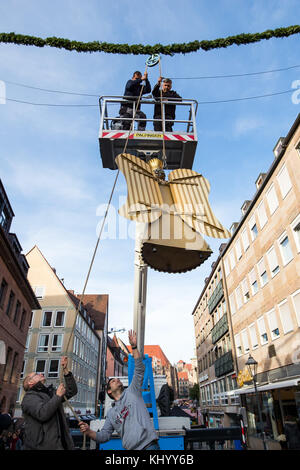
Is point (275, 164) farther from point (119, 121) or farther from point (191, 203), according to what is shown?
point (191, 203)

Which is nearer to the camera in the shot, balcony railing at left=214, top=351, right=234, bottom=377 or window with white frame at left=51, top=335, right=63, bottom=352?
balcony railing at left=214, top=351, right=234, bottom=377

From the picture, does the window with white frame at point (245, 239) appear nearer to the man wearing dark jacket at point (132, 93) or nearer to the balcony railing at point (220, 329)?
the balcony railing at point (220, 329)

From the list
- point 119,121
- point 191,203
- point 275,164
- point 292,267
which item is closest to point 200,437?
point 191,203

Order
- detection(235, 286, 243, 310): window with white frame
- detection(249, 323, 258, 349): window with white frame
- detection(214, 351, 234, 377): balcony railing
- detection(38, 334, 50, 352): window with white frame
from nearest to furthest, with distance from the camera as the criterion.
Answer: detection(249, 323, 258, 349): window with white frame, detection(235, 286, 243, 310): window with white frame, detection(214, 351, 234, 377): balcony railing, detection(38, 334, 50, 352): window with white frame

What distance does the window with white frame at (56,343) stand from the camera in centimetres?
3528

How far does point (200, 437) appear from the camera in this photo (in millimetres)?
6945

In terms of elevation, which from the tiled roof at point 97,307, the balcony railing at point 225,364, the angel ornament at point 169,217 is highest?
the tiled roof at point 97,307

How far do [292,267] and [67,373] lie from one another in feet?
47.8

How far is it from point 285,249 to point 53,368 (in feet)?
90.5

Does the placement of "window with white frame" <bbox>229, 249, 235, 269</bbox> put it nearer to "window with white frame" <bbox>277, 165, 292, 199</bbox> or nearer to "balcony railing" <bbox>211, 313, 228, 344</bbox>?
"balcony railing" <bbox>211, 313, 228, 344</bbox>

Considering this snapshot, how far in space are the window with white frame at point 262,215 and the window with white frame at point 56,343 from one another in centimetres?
2573

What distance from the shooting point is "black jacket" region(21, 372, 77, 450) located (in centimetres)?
306

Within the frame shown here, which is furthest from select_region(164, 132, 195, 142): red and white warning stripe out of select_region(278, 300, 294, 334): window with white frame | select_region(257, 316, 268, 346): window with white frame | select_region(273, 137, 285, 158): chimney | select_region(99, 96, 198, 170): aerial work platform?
select_region(257, 316, 268, 346): window with white frame

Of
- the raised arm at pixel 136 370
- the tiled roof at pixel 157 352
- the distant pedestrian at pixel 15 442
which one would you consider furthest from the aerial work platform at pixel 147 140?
the tiled roof at pixel 157 352
